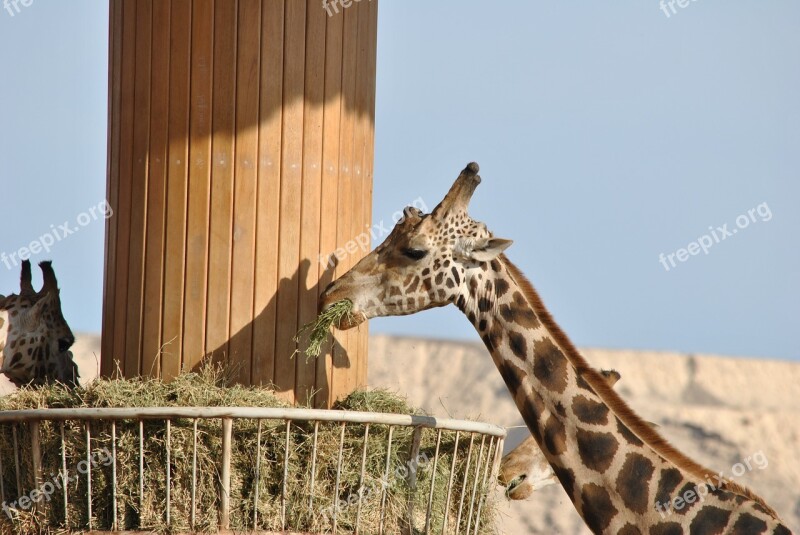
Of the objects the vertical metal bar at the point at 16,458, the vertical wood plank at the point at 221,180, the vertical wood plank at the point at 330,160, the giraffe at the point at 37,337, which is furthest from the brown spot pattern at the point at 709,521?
the giraffe at the point at 37,337

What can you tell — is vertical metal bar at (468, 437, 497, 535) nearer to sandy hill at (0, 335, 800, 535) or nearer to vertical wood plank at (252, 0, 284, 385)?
vertical wood plank at (252, 0, 284, 385)

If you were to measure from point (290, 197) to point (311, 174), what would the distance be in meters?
0.18

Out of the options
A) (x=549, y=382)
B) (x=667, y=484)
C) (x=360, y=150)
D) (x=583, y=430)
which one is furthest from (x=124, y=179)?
(x=667, y=484)

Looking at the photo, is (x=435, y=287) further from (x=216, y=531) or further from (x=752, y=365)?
(x=752, y=365)

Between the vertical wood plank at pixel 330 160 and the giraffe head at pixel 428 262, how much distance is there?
0.23 m

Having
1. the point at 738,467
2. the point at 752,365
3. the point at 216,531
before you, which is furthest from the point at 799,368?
the point at 216,531

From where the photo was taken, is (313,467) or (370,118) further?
(370,118)

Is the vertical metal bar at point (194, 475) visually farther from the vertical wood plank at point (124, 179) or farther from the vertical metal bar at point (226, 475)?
the vertical wood plank at point (124, 179)

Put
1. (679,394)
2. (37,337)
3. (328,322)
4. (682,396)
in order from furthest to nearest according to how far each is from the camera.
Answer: (679,394) → (682,396) → (37,337) → (328,322)

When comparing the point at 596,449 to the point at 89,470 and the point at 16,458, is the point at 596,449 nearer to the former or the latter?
the point at 89,470

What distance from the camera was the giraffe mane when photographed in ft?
21.4

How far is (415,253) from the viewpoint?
22.4 ft

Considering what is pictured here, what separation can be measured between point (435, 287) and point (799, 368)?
47165 mm

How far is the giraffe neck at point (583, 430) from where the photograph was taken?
6.40 metres
